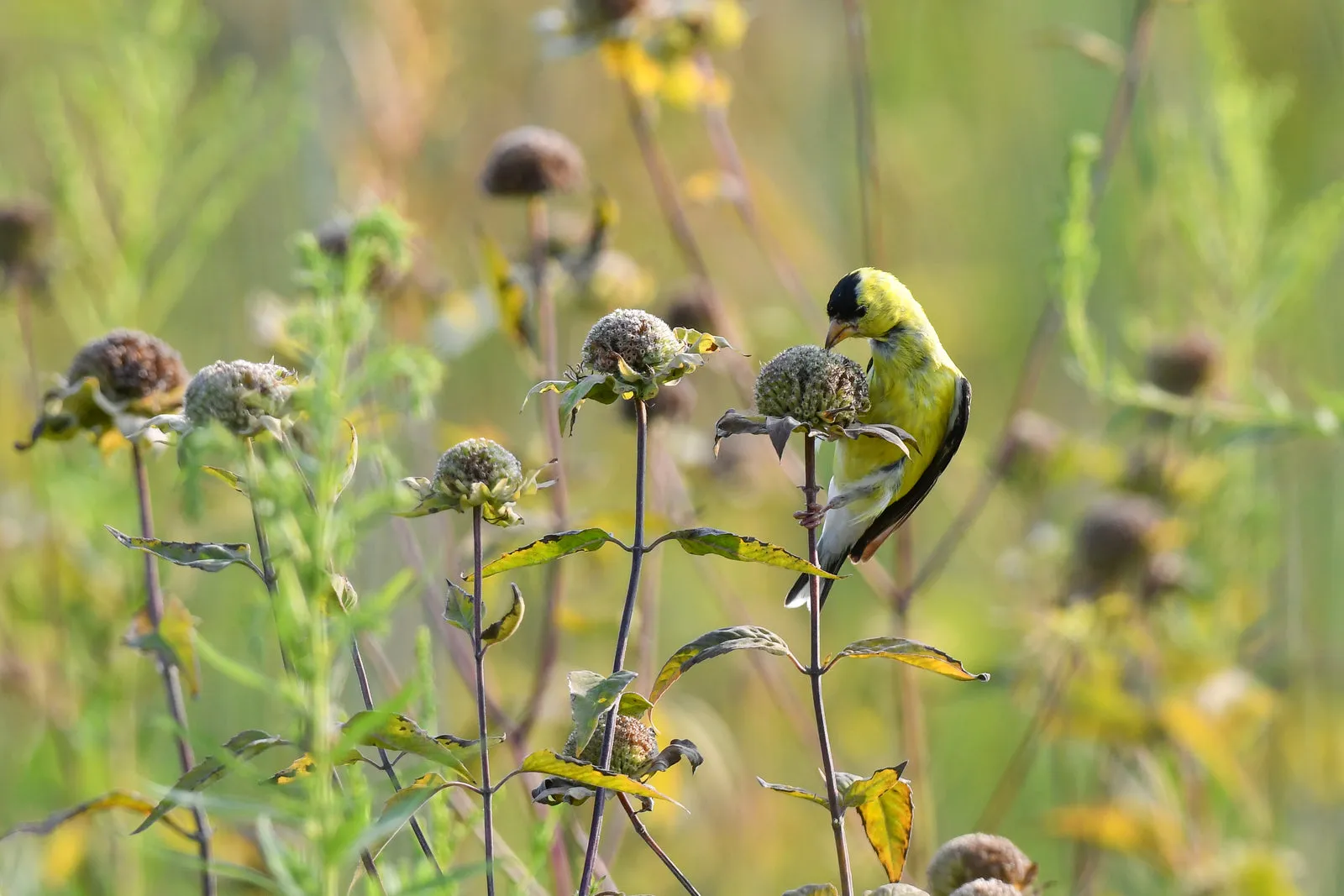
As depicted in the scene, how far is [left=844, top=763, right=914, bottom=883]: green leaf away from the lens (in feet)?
3.00

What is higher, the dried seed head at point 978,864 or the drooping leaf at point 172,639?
the drooping leaf at point 172,639

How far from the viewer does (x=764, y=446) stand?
2.54m

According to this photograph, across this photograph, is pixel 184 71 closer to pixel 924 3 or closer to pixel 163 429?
pixel 163 429

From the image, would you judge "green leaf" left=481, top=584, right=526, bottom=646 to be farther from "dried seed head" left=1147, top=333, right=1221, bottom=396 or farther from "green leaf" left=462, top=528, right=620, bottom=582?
"dried seed head" left=1147, top=333, right=1221, bottom=396

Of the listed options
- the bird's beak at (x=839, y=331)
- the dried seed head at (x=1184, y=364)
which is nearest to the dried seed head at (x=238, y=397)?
the bird's beak at (x=839, y=331)

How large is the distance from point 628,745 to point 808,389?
295 mm

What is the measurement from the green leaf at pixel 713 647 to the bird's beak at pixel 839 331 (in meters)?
0.57

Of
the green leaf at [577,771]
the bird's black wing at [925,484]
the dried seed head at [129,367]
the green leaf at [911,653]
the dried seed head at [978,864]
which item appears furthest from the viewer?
the bird's black wing at [925,484]

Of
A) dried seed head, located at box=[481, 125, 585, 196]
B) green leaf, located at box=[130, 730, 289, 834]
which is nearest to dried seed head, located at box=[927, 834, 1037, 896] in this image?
green leaf, located at box=[130, 730, 289, 834]

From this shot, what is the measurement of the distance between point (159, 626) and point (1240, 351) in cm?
178

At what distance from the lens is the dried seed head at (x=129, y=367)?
1.20m

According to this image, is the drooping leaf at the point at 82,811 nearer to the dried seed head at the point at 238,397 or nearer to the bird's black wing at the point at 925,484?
the dried seed head at the point at 238,397

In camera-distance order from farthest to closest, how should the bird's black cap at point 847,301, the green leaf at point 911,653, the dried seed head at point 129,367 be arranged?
the bird's black cap at point 847,301 < the dried seed head at point 129,367 < the green leaf at point 911,653

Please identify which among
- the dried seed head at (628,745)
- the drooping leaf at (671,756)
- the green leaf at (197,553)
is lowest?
the dried seed head at (628,745)
